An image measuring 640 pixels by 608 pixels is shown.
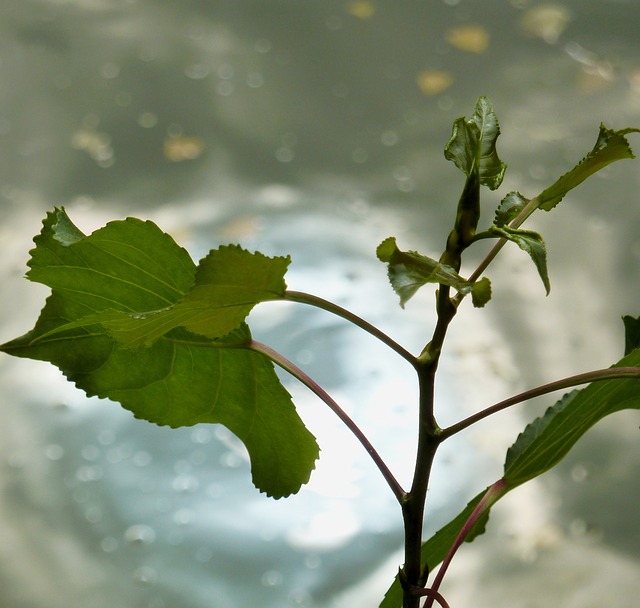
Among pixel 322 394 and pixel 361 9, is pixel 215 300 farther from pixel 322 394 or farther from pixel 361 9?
pixel 361 9

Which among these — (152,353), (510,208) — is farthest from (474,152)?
(152,353)

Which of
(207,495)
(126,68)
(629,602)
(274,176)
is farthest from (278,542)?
(126,68)

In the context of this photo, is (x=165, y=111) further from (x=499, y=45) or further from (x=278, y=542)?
(x=278, y=542)

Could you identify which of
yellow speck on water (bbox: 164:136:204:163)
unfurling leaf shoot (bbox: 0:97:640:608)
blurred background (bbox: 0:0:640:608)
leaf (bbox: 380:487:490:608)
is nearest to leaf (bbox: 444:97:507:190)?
unfurling leaf shoot (bbox: 0:97:640:608)

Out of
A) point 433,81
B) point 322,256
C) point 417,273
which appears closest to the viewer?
point 417,273

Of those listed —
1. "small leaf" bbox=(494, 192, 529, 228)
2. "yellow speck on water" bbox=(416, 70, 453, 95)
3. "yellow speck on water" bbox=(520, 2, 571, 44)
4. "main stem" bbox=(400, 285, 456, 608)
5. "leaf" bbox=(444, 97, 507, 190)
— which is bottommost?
"main stem" bbox=(400, 285, 456, 608)

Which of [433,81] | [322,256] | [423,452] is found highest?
[433,81]

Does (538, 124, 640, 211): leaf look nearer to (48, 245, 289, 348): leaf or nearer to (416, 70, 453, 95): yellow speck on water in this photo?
(48, 245, 289, 348): leaf

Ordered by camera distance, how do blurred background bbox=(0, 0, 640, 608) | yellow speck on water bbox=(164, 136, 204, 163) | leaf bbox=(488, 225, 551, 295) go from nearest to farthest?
leaf bbox=(488, 225, 551, 295), blurred background bbox=(0, 0, 640, 608), yellow speck on water bbox=(164, 136, 204, 163)
